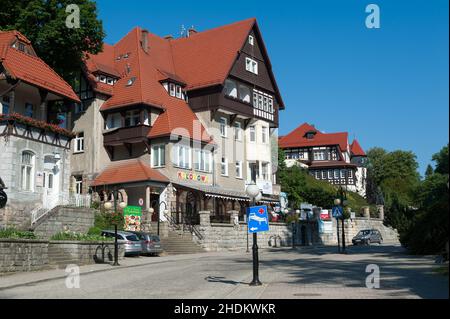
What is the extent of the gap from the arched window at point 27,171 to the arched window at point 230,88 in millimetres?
19739

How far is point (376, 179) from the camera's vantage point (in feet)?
337

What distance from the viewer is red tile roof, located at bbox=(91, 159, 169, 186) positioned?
38.7m

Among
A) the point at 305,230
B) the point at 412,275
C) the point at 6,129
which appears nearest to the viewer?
the point at 412,275

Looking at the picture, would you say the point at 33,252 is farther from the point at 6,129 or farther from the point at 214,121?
the point at 214,121

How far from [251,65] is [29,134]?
24240mm

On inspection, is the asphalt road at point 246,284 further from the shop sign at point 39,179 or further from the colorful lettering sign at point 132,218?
the colorful lettering sign at point 132,218

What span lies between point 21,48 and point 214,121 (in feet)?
56.1

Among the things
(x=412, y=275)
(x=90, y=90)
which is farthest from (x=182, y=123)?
(x=412, y=275)

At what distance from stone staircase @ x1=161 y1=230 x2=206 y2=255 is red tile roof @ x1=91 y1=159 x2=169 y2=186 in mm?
4317

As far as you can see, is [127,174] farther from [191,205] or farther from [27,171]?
[27,171]

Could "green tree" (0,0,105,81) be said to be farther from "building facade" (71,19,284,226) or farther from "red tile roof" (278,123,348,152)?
"red tile roof" (278,123,348,152)

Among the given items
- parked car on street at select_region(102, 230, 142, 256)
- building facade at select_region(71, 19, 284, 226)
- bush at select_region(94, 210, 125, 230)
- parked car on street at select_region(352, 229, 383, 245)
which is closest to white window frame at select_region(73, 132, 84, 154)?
building facade at select_region(71, 19, 284, 226)

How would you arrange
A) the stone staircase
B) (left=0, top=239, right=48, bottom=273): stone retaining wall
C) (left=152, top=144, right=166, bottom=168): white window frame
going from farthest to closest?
(left=152, top=144, right=166, bottom=168): white window frame, the stone staircase, (left=0, top=239, right=48, bottom=273): stone retaining wall

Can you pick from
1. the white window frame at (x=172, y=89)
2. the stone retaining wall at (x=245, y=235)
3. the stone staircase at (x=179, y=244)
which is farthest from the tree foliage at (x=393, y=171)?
the stone staircase at (x=179, y=244)
